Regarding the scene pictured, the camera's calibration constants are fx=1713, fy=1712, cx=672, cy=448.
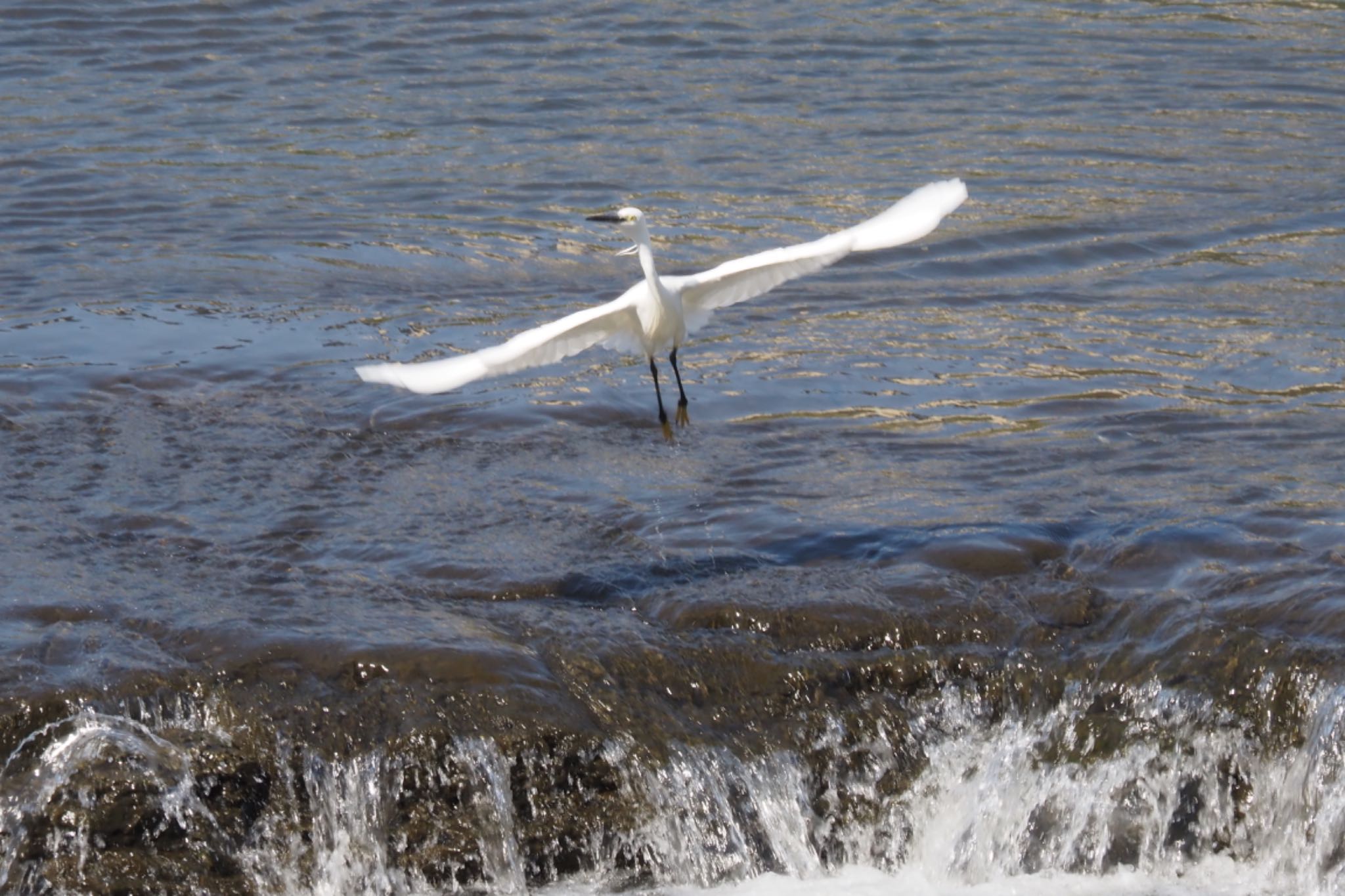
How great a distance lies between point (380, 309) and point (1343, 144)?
665 cm

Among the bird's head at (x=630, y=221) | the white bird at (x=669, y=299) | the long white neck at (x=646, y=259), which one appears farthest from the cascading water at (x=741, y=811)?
the bird's head at (x=630, y=221)

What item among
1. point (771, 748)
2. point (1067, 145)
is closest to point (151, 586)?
point (771, 748)

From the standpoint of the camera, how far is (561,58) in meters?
13.0

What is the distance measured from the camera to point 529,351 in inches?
218

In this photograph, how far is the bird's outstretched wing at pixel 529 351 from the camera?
471 cm

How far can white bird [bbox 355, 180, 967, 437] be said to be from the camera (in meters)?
5.34

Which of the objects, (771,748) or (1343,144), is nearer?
(771,748)

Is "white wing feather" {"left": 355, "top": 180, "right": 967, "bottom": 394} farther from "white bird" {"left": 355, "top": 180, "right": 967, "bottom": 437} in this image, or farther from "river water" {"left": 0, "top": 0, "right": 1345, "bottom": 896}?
"river water" {"left": 0, "top": 0, "right": 1345, "bottom": 896}

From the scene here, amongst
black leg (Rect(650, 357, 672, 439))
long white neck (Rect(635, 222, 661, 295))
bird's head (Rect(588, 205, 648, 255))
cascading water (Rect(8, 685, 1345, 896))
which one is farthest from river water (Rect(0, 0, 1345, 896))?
bird's head (Rect(588, 205, 648, 255))

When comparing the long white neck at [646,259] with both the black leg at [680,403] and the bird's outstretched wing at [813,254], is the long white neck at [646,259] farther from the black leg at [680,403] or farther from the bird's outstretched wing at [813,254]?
the black leg at [680,403]

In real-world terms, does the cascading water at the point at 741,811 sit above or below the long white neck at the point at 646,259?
below

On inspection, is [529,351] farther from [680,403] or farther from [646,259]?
[680,403]

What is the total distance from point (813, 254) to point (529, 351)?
3.53 ft

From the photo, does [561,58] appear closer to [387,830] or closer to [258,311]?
[258,311]
